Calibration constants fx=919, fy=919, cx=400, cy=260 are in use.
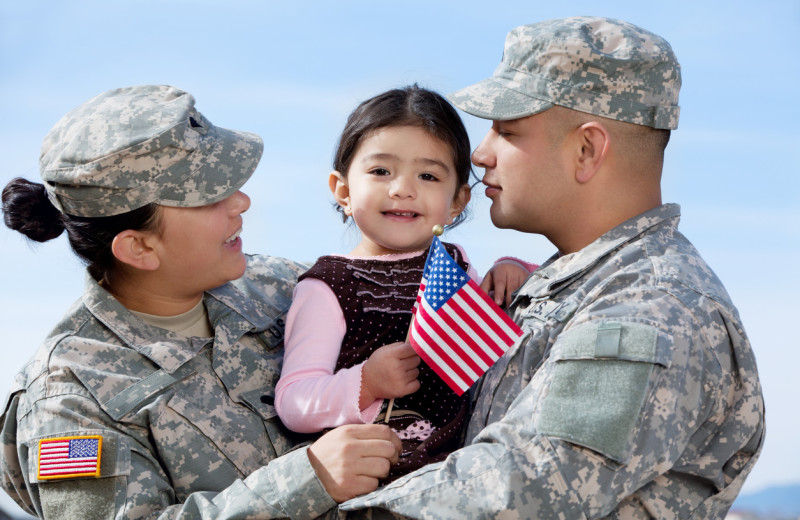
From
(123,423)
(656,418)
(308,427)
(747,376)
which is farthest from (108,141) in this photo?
(747,376)

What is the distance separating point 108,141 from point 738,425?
2.89m

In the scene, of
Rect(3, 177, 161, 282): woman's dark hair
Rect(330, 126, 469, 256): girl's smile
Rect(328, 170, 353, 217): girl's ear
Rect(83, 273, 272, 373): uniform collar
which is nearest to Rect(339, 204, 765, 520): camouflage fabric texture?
Rect(330, 126, 469, 256): girl's smile

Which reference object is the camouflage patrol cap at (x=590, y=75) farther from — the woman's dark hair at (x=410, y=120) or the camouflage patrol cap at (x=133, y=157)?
the camouflage patrol cap at (x=133, y=157)

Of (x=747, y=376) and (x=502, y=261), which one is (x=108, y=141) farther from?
(x=747, y=376)

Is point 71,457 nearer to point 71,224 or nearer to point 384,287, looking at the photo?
point 71,224

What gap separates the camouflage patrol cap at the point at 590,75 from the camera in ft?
13.0

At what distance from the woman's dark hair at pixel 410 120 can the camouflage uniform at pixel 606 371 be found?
25cm

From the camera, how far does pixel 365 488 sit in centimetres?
360

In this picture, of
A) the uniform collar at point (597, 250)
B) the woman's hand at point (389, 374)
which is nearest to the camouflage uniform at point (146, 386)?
the woman's hand at point (389, 374)

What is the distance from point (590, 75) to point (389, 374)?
60.8 inches

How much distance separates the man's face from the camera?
4.04 meters

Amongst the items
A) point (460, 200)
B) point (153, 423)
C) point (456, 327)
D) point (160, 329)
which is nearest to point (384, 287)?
point (456, 327)

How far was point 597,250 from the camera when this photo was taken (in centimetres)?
392

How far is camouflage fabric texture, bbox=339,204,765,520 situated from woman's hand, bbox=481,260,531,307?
1.42ft
